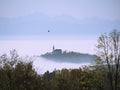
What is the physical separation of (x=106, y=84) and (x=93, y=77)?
14270 millimetres

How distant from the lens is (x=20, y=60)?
40.9 meters

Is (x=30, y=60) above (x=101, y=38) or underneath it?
underneath

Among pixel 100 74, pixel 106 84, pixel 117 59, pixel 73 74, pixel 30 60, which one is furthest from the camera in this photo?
pixel 73 74

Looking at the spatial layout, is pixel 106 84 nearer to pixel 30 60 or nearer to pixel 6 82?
pixel 30 60

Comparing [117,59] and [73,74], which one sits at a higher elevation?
[117,59]

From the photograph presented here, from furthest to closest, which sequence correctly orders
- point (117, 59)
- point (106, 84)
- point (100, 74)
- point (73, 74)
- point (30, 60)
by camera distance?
1. point (73, 74)
2. point (106, 84)
3. point (30, 60)
4. point (100, 74)
5. point (117, 59)

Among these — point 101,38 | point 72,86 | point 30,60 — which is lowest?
point 72,86

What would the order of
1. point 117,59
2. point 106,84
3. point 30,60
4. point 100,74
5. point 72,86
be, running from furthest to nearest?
point 72,86, point 106,84, point 30,60, point 100,74, point 117,59

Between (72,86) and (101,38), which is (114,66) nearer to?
(101,38)

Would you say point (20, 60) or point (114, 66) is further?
point (20, 60)

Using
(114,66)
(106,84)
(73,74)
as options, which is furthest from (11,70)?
(73,74)

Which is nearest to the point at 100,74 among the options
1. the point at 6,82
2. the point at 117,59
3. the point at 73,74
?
the point at 117,59

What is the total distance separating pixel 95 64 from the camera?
3847 centimetres

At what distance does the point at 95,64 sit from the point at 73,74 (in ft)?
97.6
